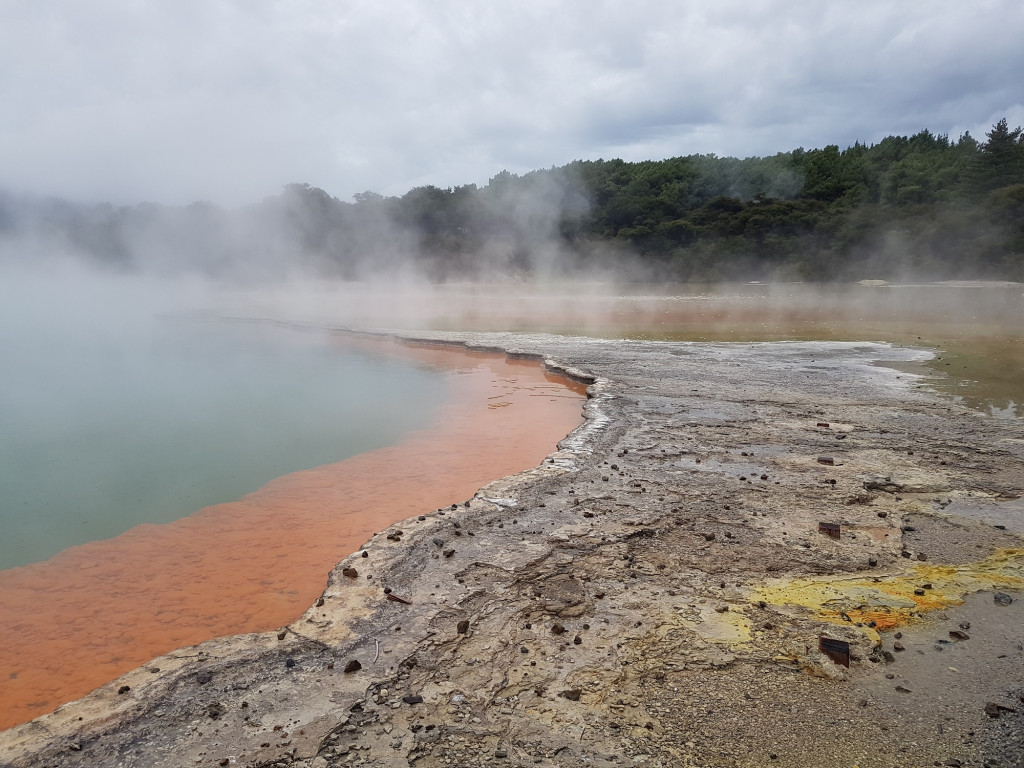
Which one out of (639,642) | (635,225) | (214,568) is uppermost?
(635,225)

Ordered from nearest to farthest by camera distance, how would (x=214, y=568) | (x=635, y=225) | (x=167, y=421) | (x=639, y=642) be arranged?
(x=639, y=642) < (x=214, y=568) < (x=167, y=421) < (x=635, y=225)

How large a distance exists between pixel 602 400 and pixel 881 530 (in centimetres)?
356

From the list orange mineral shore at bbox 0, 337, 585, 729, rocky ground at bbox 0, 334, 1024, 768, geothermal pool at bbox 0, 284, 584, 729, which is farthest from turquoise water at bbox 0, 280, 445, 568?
rocky ground at bbox 0, 334, 1024, 768

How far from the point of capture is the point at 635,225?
116ft

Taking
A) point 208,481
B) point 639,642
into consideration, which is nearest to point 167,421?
point 208,481

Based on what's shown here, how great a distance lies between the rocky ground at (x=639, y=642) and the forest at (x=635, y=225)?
24.4 meters

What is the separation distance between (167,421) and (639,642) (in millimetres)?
6745

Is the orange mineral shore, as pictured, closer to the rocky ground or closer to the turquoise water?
the turquoise water

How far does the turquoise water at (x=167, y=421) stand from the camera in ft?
16.3

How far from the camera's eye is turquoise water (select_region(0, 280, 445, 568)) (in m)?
4.98

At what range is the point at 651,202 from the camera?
1437 inches

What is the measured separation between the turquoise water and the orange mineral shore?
34 centimetres

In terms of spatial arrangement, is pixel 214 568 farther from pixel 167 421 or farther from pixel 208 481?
pixel 167 421

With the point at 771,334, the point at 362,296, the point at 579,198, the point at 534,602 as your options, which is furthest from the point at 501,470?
the point at 579,198
